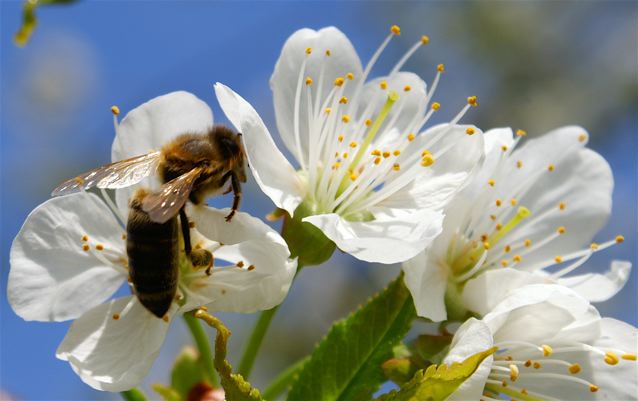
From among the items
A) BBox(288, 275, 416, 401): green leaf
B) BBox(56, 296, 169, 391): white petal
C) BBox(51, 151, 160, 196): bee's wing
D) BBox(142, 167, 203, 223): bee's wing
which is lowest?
BBox(56, 296, 169, 391): white petal

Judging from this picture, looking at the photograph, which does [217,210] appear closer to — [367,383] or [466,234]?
[367,383]

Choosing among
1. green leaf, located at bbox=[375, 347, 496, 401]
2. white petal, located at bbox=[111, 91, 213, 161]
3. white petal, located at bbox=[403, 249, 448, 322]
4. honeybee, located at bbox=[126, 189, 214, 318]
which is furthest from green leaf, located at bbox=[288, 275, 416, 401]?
white petal, located at bbox=[111, 91, 213, 161]

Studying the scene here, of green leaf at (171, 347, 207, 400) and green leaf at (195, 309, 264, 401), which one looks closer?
green leaf at (195, 309, 264, 401)

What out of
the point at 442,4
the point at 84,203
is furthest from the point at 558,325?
the point at 442,4

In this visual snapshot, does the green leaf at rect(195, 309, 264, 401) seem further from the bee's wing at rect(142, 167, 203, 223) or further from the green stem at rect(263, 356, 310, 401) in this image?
the green stem at rect(263, 356, 310, 401)

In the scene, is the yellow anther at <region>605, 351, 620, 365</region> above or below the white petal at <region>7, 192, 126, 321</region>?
above

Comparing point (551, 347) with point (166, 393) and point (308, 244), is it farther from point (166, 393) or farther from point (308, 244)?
point (166, 393)
